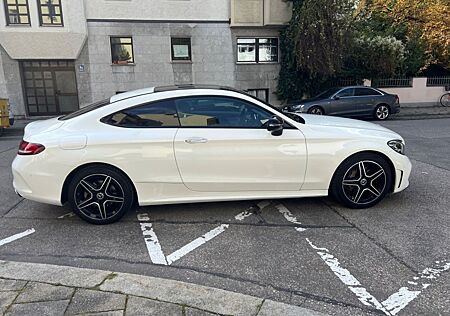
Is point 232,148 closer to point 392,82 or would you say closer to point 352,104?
point 352,104

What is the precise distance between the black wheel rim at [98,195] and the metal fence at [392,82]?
51.7 ft

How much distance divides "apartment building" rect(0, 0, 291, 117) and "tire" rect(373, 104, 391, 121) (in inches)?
219

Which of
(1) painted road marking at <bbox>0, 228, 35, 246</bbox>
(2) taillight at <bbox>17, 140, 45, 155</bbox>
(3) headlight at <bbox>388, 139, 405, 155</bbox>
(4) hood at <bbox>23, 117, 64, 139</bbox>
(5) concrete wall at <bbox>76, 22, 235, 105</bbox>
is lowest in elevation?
(1) painted road marking at <bbox>0, 228, 35, 246</bbox>

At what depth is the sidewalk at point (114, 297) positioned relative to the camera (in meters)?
2.38

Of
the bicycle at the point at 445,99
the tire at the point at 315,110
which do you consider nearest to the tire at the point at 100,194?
the tire at the point at 315,110

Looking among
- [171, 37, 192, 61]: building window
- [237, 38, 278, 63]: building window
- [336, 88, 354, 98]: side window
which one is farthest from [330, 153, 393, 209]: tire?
[237, 38, 278, 63]: building window

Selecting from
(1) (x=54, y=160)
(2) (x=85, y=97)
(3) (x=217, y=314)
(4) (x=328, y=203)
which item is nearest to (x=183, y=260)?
(3) (x=217, y=314)

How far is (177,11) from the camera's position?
48.6 ft

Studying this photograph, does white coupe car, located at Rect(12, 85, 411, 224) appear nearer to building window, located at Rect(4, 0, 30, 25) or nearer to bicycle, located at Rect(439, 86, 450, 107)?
building window, located at Rect(4, 0, 30, 25)

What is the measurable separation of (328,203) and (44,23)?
1441 cm

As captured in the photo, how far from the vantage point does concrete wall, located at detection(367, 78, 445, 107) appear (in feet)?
55.4

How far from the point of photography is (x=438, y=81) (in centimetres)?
1731

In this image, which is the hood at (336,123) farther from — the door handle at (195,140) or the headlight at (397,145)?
the door handle at (195,140)

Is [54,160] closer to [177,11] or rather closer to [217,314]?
[217,314]
